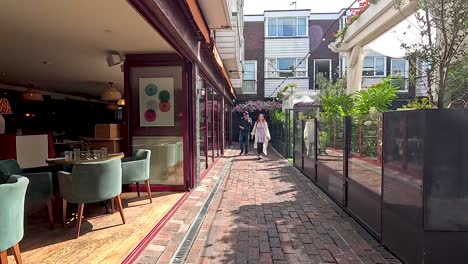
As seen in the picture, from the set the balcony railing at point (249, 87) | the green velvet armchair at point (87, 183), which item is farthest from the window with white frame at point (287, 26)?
the green velvet armchair at point (87, 183)

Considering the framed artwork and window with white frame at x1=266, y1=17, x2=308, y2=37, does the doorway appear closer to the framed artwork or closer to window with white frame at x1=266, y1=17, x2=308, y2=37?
window with white frame at x1=266, y1=17, x2=308, y2=37

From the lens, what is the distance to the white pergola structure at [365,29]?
19.3ft

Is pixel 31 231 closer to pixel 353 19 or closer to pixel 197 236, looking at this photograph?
pixel 197 236

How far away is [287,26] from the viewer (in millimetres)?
20203

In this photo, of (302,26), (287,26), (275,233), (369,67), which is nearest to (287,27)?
(287,26)

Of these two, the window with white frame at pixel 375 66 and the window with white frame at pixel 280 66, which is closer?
the window with white frame at pixel 375 66

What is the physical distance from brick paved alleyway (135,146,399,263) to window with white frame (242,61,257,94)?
47.8 feet

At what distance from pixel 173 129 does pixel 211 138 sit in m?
3.48

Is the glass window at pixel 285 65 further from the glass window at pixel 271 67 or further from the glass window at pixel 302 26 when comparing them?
the glass window at pixel 302 26

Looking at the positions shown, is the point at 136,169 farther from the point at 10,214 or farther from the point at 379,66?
the point at 379,66

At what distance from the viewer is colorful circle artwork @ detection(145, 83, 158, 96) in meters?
5.75

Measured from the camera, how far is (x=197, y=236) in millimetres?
3707

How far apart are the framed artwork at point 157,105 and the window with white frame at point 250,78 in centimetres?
1485

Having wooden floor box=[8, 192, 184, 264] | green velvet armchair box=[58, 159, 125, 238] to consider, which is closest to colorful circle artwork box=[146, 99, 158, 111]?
wooden floor box=[8, 192, 184, 264]
